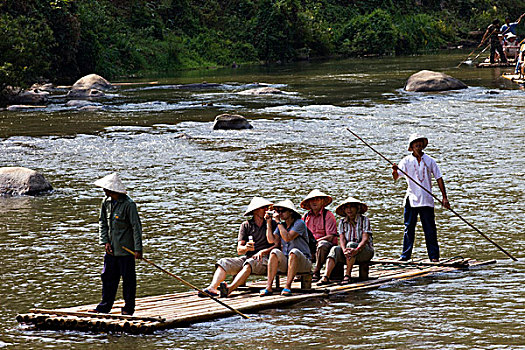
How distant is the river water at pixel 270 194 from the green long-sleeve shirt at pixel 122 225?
1004 mm

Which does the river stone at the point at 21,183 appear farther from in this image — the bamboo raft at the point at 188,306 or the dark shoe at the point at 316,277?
the dark shoe at the point at 316,277

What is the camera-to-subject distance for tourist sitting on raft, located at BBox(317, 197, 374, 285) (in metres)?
10.2

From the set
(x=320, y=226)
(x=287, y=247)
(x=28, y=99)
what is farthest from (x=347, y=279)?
(x=28, y=99)

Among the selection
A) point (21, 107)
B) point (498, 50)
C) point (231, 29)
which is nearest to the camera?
point (21, 107)

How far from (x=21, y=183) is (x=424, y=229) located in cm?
948

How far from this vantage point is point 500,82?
36.1 metres

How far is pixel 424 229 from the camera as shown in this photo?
11.3 meters

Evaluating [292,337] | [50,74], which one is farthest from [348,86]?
[292,337]

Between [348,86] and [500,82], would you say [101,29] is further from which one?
[500,82]

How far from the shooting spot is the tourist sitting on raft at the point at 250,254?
32.8 ft

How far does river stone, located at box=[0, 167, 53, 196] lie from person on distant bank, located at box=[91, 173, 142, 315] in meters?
8.84

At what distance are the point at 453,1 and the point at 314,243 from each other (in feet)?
223

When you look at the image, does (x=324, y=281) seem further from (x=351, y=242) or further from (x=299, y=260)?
(x=299, y=260)

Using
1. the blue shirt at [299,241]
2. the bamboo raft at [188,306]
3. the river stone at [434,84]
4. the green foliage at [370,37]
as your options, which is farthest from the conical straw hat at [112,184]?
the green foliage at [370,37]
